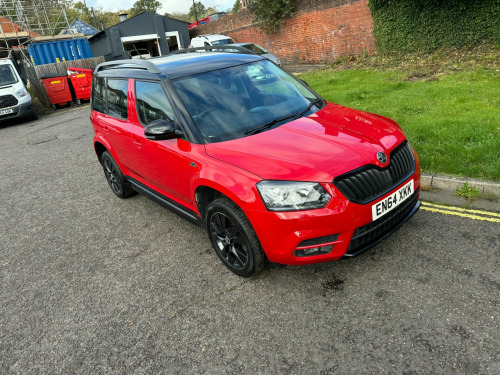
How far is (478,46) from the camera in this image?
10609mm

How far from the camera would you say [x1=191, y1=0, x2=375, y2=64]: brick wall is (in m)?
14.4

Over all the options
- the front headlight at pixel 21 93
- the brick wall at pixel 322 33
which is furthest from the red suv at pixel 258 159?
the brick wall at pixel 322 33

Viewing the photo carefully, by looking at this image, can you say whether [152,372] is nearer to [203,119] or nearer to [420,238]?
[203,119]

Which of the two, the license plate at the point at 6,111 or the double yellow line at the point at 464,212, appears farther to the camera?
the license plate at the point at 6,111

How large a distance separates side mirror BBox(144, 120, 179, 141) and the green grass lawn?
3103mm

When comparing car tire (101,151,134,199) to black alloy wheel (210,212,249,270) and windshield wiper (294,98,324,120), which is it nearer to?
black alloy wheel (210,212,249,270)

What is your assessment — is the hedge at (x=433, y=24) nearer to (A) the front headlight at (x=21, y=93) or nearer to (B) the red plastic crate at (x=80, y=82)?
(B) the red plastic crate at (x=80, y=82)

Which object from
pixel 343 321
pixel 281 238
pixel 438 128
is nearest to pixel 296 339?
pixel 343 321

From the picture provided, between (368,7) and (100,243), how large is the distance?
1367cm

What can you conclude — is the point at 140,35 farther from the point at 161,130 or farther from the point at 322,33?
the point at 161,130

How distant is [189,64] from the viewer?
3791mm

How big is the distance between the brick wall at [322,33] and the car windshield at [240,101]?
11790 millimetres

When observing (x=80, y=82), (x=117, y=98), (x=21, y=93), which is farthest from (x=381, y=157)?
(x=80, y=82)

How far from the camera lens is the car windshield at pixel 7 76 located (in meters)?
12.8
